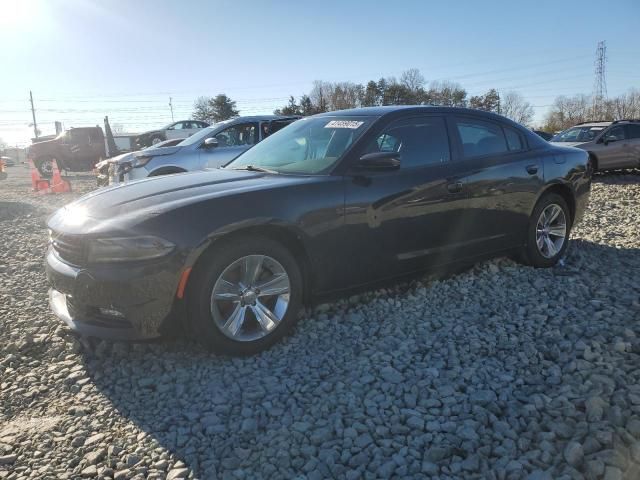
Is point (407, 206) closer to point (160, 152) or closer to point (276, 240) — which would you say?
point (276, 240)

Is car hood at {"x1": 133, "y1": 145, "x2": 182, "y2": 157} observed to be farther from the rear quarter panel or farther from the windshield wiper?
the rear quarter panel

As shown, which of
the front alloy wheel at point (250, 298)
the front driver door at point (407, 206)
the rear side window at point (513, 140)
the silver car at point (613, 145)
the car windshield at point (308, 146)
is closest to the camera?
the front alloy wheel at point (250, 298)

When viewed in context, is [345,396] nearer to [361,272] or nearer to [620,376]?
[361,272]

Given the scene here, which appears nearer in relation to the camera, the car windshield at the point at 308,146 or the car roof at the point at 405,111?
A: the car windshield at the point at 308,146

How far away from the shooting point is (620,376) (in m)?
2.82

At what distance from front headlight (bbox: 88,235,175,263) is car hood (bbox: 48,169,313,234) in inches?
4.0

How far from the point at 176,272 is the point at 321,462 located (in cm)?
138

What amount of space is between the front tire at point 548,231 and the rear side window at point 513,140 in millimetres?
595

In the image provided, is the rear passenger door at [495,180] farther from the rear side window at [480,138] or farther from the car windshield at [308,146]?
the car windshield at [308,146]

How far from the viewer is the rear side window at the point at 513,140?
189 inches

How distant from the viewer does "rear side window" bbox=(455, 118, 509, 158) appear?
14.5 ft

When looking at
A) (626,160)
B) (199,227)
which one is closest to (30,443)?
(199,227)

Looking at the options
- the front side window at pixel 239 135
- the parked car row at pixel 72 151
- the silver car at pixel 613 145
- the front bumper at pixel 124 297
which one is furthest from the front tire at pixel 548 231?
the parked car row at pixel 72 151

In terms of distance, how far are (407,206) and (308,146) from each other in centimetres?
98
